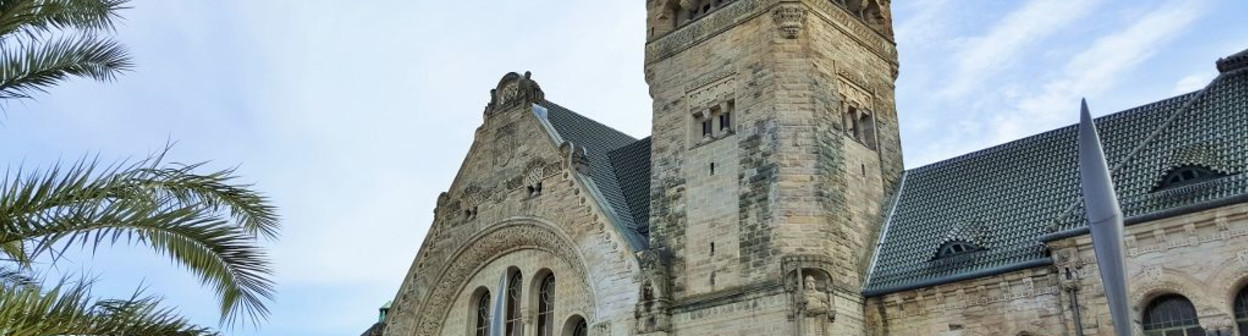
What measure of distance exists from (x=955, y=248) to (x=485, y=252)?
12.0 m

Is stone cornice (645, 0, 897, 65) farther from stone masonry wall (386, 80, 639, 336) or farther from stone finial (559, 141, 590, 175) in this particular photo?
stone masonry wall (386, 80, 639, 336)

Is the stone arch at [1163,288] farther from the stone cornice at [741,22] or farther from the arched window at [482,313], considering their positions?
the arched window at [482,313]

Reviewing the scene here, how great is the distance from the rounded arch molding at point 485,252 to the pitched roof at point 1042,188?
756cm

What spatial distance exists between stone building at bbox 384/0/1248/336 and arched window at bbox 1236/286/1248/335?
0.04 m

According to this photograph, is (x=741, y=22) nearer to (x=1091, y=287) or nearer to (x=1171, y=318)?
(x=1091, y=287)

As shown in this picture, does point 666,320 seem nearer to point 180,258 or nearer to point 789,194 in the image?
point 789,194

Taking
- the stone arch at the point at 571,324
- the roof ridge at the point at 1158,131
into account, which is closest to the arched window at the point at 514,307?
the stone arch at the point at 571,324

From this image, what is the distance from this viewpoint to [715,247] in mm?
20844

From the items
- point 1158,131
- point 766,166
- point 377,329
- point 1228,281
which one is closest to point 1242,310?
point 1228,281

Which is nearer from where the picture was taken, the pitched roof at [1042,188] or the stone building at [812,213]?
the stone building at [812,213]

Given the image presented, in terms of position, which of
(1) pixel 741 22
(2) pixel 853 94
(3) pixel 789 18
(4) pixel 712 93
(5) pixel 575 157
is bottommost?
(5) pixel 575 157

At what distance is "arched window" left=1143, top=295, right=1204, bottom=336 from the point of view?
15.9m

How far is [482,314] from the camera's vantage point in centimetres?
2677

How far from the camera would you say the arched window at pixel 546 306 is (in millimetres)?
24469
